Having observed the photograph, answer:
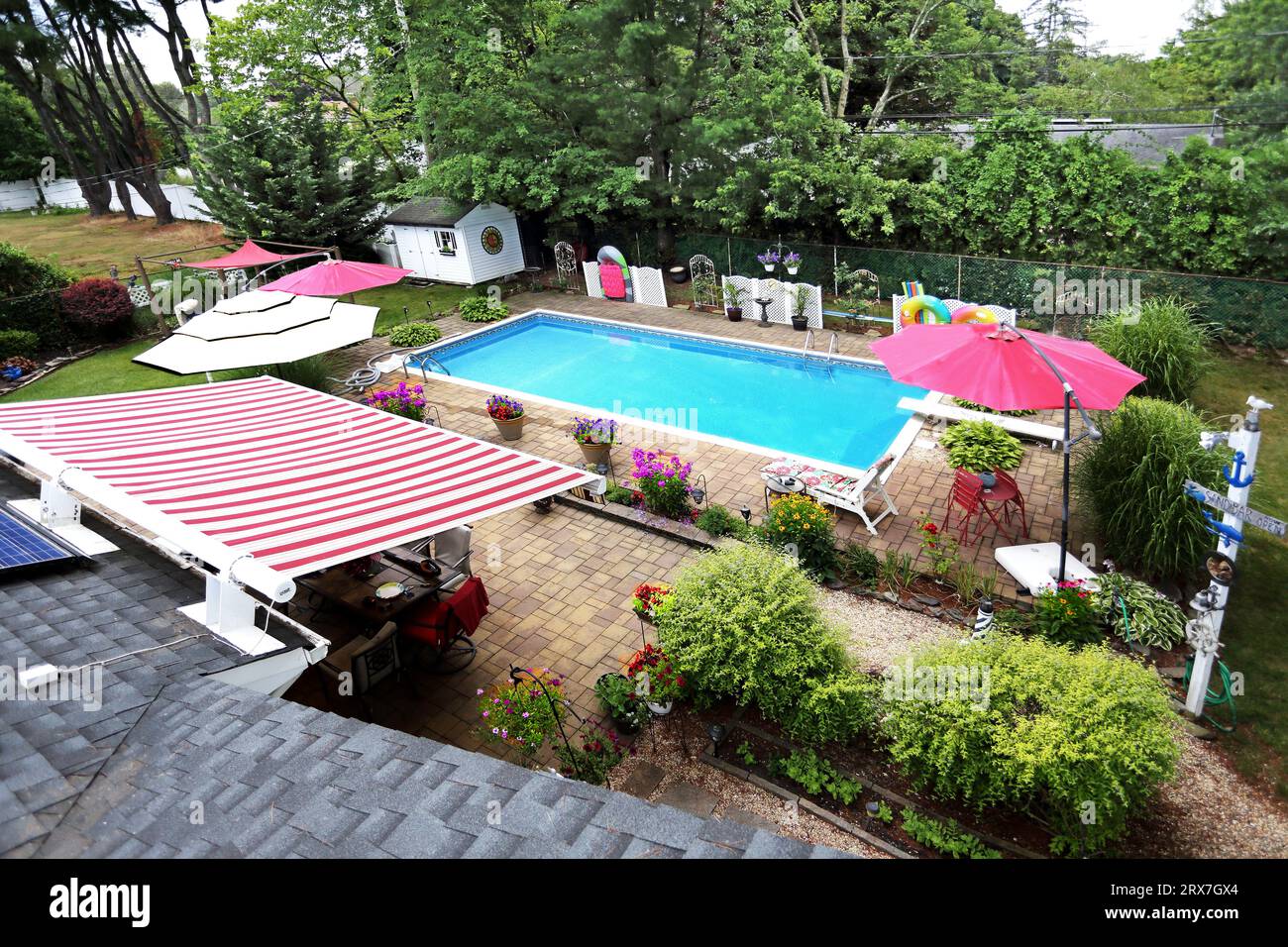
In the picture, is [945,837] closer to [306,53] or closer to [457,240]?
[457,240]

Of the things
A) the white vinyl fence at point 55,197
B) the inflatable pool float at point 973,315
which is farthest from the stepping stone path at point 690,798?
the white vinyl fence at point 55,197

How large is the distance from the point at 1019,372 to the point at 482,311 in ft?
57.1

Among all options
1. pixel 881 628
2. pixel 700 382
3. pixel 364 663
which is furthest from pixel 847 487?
pixel 700 382

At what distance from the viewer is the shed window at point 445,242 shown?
25.2 m

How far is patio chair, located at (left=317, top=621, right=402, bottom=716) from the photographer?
Result: 292 inches

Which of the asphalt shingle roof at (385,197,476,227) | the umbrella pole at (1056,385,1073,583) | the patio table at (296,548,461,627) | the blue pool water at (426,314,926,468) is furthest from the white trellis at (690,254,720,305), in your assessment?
the patio table at (296,548,461,627)

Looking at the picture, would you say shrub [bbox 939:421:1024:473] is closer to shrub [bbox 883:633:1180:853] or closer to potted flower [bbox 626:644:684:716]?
shrub [bbox 883:633:1180:853]

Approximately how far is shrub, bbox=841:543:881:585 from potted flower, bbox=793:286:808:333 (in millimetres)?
11033

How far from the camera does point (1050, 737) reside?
535 cm

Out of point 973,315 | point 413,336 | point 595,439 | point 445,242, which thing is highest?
point 445,242

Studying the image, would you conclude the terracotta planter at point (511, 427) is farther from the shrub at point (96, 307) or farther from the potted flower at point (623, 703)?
the shrub at point (96, 307)

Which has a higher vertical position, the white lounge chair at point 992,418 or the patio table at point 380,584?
the white lounge chair at point 992,418

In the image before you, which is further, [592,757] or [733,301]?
[733,301]

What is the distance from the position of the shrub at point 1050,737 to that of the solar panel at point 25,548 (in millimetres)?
6990
